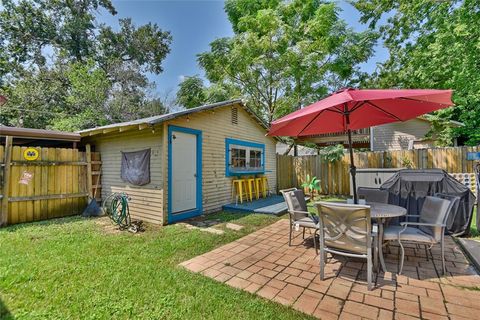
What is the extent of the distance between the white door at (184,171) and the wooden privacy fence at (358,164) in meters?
5.06

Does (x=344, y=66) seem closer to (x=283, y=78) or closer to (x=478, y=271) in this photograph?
(x=283, y=78)

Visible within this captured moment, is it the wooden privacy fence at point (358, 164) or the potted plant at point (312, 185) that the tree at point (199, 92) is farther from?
the potted plant at point (312, 185)

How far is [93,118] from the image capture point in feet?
45.3

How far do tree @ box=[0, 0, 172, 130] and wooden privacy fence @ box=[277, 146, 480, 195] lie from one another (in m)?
11.6

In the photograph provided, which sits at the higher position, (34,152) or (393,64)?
(393,64)

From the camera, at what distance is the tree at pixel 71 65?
14023 mm

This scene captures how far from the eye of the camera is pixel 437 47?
7.78 m

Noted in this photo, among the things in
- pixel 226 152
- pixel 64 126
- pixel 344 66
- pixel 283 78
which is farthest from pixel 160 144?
pixel 344 66

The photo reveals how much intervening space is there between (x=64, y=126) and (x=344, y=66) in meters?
16.0

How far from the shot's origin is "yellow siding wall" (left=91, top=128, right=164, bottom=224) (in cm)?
539

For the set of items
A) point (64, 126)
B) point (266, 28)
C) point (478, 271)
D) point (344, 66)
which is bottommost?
point (478, 271)

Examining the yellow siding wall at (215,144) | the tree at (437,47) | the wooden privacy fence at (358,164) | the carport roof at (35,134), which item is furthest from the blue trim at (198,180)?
the tree at (437,47)

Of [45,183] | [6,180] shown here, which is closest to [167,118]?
[45,183]

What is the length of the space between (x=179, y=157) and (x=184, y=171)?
0.40 metres
